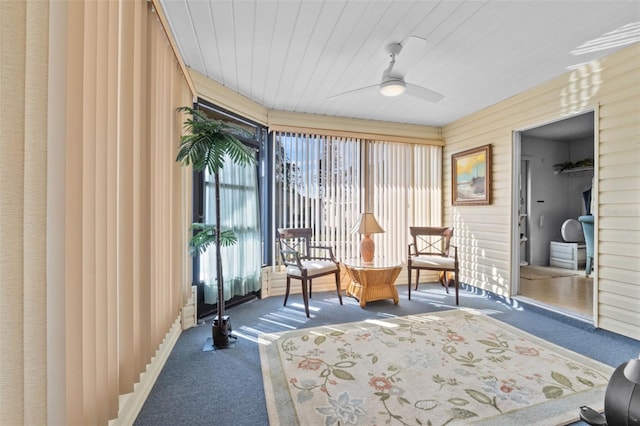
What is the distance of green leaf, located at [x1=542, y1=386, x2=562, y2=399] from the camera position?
1690 mm

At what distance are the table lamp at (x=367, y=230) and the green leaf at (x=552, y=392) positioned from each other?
2140 mm

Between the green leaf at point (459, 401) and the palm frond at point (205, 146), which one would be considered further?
the palm frond at point (205, 146)

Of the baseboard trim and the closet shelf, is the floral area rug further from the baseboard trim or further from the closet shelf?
the closet shelf

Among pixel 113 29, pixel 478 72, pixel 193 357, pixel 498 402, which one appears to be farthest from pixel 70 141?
pixel 478 72

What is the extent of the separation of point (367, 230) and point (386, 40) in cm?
216

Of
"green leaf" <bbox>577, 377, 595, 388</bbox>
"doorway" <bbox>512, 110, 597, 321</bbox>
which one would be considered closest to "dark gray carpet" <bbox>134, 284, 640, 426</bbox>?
"green leaf" <bbox>577, 377, 595, 388</bbox>

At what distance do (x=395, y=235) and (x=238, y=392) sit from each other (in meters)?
3.38

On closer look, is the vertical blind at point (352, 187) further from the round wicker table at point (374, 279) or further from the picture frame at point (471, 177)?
the round wicker table at point (374, 279)

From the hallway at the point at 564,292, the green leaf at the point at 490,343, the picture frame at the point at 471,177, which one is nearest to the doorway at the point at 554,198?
the hallway at the point at 564,292

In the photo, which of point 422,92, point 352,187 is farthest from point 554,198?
point 422,92

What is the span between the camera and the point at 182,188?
256cm

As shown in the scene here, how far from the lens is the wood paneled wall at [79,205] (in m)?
0.71

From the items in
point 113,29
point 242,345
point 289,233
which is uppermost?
point 113,29

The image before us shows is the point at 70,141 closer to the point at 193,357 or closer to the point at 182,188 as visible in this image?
the point at 182,188
